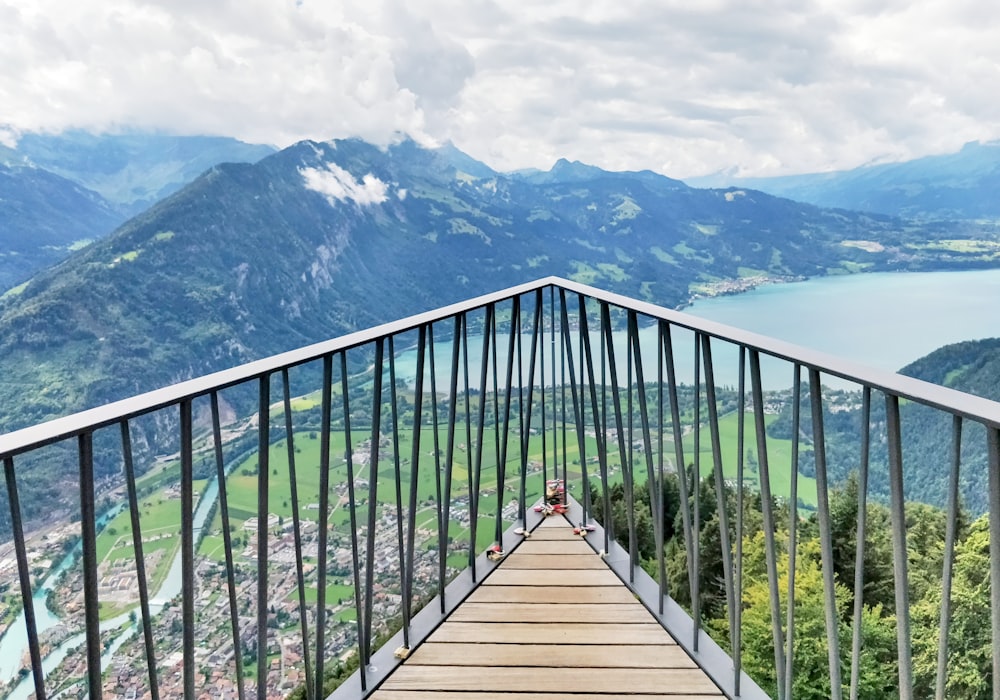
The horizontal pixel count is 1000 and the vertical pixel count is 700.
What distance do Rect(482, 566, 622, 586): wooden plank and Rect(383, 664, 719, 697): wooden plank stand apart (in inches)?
21.2

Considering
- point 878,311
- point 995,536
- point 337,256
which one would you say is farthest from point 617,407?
point 337,256

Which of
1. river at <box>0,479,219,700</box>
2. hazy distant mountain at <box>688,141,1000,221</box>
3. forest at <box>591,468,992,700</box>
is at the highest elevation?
hazy distant mountain at <box>688,141,1000,221</box>

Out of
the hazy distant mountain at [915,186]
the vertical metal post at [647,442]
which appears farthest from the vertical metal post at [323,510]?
the hazy distant mountain at [915,186]

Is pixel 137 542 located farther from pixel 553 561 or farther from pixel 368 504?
pixel 553 561

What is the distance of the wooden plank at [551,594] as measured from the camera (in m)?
2.45

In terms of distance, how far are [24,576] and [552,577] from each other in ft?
6.67

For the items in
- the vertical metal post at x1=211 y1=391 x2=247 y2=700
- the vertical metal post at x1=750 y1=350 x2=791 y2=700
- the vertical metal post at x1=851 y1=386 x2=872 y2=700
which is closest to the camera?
the vertical metal post at x1=851 y1=386 x2=872 y2=700

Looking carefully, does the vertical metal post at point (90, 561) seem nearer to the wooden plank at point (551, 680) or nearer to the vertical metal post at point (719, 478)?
the wooden plank at point (551, 680)

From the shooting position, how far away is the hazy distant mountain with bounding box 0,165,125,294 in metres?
66.0

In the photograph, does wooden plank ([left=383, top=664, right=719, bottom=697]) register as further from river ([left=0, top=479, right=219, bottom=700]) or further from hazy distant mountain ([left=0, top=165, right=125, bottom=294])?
hazy distant mountain ([left=0, top=165, right=125, bottom=294])

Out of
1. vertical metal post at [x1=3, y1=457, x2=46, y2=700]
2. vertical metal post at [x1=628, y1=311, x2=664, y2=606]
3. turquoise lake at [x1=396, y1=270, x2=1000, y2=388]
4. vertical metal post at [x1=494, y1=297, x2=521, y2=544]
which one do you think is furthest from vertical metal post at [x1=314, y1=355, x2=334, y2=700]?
turquoise lake at [x1=396, y1=270, x2=1000, y2=388]

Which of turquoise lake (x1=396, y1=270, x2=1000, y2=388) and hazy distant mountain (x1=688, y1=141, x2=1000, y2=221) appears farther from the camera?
hazy distant mountain (x1=688, y1=141, x2=1000, y2=221)

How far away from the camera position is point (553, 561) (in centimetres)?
276

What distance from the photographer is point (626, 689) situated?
1.94 m
